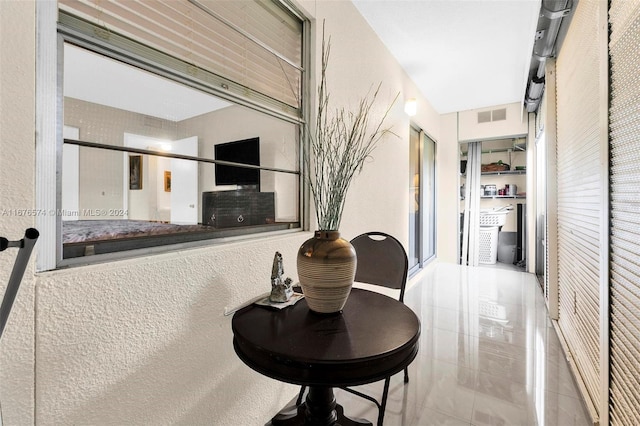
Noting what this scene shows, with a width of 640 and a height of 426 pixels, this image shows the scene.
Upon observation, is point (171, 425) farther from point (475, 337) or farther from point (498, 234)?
point (498, 234)

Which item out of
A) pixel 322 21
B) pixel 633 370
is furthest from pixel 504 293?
pixel 322 21

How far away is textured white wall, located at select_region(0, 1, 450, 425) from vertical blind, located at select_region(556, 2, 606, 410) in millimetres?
1698

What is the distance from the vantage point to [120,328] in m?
0.95

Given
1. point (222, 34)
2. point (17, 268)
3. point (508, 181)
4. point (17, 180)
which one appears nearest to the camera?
point (17, 268)

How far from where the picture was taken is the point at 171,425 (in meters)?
1.10

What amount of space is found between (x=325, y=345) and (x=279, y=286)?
0.43m

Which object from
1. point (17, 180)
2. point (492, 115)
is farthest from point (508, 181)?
point (17, 180)

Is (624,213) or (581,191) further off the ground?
(581,191)

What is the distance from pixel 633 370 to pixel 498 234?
5.19 meters

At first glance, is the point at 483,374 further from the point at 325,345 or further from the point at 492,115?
the point at 492,115

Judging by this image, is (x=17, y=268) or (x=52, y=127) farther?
(x=52, y=127)

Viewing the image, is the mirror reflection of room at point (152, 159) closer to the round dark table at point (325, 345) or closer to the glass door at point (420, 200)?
the round dark table at point (325, 345)

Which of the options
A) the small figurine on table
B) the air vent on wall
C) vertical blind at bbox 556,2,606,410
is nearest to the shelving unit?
the air vent on wall

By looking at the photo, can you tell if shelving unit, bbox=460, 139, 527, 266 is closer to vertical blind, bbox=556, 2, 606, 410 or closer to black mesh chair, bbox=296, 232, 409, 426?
vertical blind, bbox=556, 2, 606, 410
